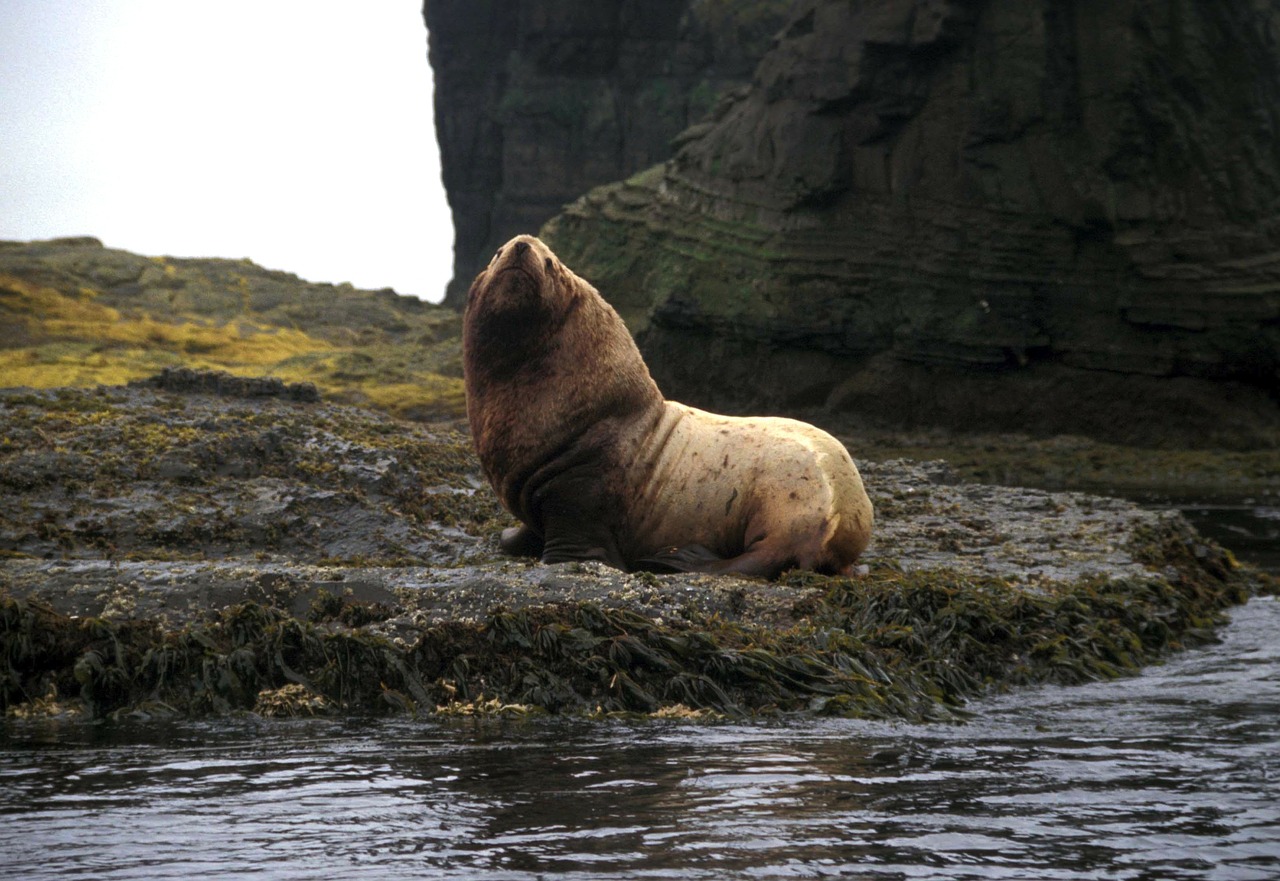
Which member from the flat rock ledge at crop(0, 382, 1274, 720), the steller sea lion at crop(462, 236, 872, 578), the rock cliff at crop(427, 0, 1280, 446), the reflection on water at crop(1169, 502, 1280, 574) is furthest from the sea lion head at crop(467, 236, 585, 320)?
the rock cliff at crop(427, 0, 1280, 446)

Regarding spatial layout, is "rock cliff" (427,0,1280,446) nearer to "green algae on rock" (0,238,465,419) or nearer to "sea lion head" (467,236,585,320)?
"green algae on rock" (0,238,465,419)

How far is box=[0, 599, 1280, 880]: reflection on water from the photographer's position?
12.4ft

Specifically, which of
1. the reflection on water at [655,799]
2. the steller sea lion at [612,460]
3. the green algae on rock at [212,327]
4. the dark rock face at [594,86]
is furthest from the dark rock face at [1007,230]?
the reflection on water at [655,799]

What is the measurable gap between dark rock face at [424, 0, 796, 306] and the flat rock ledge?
36420 millimetres

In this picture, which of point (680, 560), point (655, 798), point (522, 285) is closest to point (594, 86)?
point (522, 285)

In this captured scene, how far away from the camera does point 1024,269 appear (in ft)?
86.8

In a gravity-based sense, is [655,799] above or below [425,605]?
below

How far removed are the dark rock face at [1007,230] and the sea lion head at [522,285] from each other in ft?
62.6

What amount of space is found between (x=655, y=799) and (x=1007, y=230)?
77.7 ft

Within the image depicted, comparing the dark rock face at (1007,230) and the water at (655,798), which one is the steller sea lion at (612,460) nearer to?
the water at (655,798)

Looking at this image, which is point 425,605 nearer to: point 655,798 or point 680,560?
point 680,560

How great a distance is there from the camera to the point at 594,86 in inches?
1875

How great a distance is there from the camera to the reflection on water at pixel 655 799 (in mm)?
3777

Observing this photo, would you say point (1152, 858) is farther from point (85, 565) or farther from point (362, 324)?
point (362, 324)
